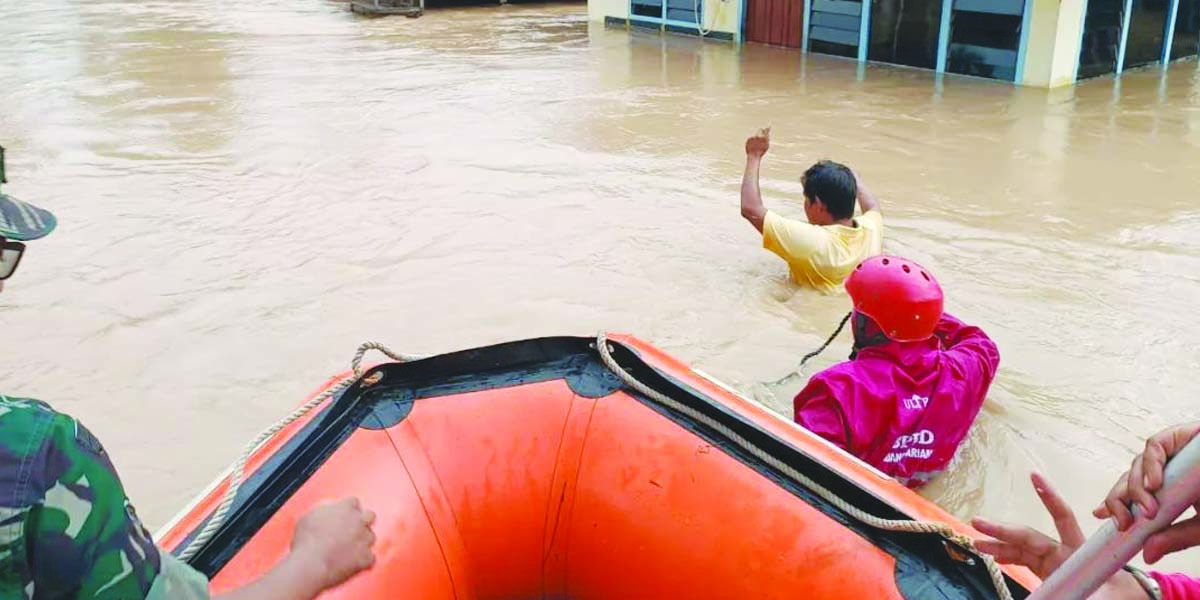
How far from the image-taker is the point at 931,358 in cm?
259

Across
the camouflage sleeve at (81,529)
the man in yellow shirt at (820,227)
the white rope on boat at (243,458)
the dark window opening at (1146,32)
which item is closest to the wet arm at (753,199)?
the man in yellow shirt at (820,227)

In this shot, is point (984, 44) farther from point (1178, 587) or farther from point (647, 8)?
point (1178, 587)

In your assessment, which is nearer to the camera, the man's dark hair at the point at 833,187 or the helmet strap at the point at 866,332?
the helmet strap at the point at 866,332

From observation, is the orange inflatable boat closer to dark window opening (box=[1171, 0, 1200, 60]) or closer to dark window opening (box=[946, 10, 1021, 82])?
dark window opening (box=[946, 10, 1021, 82])

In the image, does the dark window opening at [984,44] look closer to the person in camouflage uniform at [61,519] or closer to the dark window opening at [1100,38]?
the dark window opening at [1100,38]

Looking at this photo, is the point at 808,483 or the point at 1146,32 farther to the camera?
the point at 1146,32

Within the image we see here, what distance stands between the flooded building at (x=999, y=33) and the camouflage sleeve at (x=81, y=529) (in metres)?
9.31

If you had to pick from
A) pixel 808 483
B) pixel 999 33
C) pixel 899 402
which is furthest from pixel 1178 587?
pixel 999 33

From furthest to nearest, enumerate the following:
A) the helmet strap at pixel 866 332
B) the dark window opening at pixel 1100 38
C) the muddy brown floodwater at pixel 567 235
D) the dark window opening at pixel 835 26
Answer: the dark window opening at pixel 835 26 → the dark window opening at pixel 1100 38 → the muddy brown floodwater at pixel 567 235 → the helmet strap at pixel 866 332

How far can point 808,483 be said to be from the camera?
1931mm

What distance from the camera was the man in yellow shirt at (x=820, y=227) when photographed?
3922 mm

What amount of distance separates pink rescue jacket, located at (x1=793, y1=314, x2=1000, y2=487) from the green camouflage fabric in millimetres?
1785

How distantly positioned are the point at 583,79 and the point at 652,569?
8.44 meters

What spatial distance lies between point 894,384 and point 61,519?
2.02 meters
